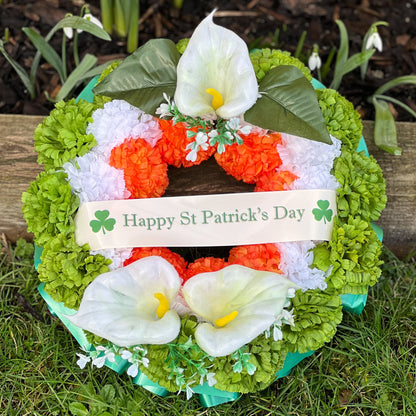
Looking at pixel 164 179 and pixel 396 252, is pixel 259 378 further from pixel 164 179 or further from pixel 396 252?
pixel 396 252

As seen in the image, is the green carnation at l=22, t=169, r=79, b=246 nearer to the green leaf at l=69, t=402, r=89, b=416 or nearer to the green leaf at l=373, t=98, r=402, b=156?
the green leaf at l=69, t=402, r=89, b=416

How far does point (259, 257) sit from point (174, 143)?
0.38 m

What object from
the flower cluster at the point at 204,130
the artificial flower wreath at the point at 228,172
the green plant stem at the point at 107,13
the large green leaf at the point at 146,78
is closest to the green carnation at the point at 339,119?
the artificial flower wreath at the point at 228,172

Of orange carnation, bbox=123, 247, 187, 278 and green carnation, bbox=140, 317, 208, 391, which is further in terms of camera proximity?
orange carnation, bbox=123, 247, 187, 278

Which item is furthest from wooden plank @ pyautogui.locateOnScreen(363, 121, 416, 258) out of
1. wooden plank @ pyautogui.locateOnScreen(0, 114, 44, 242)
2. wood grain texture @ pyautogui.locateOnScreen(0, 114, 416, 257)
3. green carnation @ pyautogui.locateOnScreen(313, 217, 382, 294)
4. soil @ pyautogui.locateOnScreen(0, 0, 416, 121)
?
wooden plank @ pyautogui.locateOnScreen(0, 114, 44, 242)

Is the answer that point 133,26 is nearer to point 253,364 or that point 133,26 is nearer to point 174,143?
point 174,143

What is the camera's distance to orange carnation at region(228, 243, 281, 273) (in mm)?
1257

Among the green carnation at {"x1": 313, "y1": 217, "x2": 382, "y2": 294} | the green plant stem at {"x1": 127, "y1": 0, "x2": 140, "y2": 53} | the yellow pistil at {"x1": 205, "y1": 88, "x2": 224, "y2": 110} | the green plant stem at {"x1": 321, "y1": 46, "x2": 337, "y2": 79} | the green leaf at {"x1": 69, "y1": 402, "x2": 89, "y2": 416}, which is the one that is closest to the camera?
the yellow pistil at {"x1": 205, "y1": 88, "x2": 224, "y2": 110}

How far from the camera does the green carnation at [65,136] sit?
1.26 metres

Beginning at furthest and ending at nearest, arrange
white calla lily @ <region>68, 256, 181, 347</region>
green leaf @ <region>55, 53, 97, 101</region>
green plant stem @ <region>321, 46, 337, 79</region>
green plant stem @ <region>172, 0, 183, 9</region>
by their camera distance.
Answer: green plant stem @ <region>172, 0, 183, 9</region> → green plant stem @ <region>321, 46, 337, 79</region> → green leaf @ <region>55, 53, 97, 101</region> → white calla lily @ <region>68, 256, 181, 347</region>

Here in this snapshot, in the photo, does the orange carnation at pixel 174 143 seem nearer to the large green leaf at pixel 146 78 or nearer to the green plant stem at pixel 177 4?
the large green leaf at pixel 146 78

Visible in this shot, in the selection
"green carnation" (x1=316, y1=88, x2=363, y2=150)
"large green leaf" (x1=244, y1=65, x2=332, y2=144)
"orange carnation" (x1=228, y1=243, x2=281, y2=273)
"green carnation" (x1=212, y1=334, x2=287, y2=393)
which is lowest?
"green carnation" (x1=212, y1=334, x2=287, y2=393)

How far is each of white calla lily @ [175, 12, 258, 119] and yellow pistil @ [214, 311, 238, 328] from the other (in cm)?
45

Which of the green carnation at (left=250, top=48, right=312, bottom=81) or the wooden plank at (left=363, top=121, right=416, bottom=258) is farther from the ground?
the green carnation at (left=250, top=48, right=312, bottom=81)
